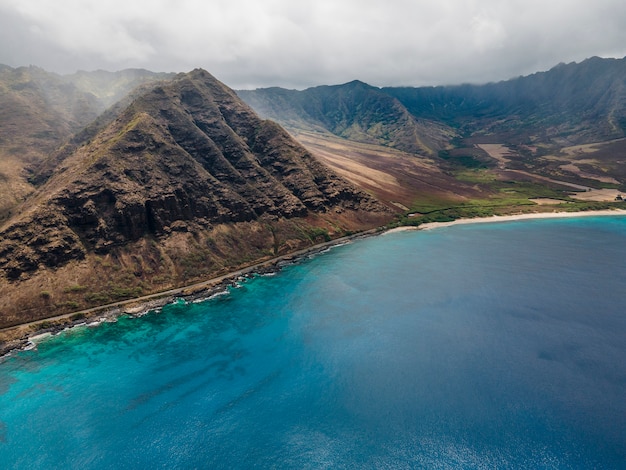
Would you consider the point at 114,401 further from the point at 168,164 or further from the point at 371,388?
the point at 168,164

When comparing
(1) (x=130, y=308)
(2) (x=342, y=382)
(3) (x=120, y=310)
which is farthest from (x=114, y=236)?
(2) (x=342, y=382)

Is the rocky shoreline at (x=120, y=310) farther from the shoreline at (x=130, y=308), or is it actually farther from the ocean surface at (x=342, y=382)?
the ocean surface at (x=342, y=382)

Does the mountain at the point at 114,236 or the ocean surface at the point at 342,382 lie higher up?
the mountain at the point at 114,236

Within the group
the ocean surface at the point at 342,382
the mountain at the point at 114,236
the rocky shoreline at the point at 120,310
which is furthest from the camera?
the mountain at the point at 114,236

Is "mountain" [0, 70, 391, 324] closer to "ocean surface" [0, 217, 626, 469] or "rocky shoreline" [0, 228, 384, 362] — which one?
"rocky shoreline" [0, 228, 384, 362]

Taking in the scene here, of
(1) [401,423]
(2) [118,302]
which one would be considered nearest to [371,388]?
(1) [401,423]

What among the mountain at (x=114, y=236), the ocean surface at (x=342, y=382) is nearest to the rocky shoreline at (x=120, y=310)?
the mountain at (x=114, y=236)

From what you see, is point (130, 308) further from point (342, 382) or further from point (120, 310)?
point (342, 382)

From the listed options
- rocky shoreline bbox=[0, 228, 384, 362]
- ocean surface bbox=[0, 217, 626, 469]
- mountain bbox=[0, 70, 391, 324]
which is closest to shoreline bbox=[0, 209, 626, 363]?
rocky shoreline bbox=[0, 228, 384, 362]
